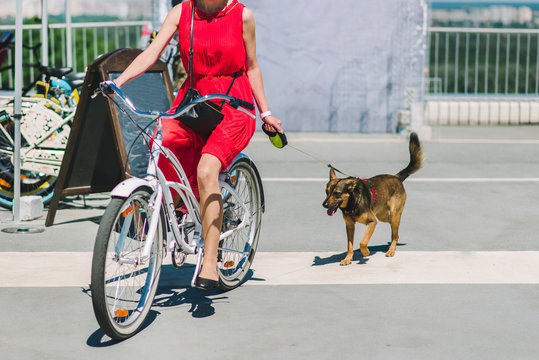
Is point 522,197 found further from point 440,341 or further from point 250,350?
point 250,350

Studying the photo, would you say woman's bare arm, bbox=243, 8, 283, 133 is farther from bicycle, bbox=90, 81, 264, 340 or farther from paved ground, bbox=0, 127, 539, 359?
paved ground, bbox=0, 127, 539, 359

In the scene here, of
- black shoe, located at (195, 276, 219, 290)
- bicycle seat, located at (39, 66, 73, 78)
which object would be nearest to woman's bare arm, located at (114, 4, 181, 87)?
black shoe, located at (195, 276, 219, 290)

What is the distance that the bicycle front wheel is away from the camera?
4.17 meters

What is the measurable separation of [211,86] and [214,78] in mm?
50

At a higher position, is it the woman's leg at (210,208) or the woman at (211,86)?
the woman at (211,86)

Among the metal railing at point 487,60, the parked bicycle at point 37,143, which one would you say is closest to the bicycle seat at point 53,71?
the parked bicycle at point 37,143

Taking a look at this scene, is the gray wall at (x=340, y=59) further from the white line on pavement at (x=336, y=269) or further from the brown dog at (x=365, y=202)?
the white line on pavement at (x=336, y=269)

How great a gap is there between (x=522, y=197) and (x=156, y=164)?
206 inches

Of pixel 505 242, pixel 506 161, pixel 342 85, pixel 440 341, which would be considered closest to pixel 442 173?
pixel 506 161

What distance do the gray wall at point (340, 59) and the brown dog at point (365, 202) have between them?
332 inches

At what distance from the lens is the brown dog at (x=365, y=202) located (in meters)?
6.06

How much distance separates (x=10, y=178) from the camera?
26.4ft

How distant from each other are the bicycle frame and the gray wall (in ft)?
32.8

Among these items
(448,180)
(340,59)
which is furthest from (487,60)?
(448,180)
